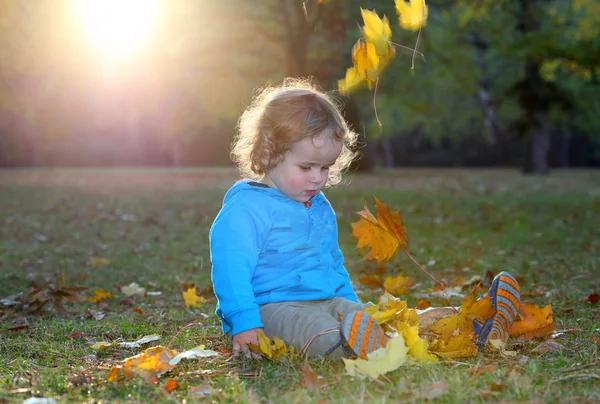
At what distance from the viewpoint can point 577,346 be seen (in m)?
2.77

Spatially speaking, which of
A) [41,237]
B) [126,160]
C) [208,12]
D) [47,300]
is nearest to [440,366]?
[47,300]

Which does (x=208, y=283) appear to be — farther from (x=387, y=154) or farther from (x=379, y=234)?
(x=387, y=154)

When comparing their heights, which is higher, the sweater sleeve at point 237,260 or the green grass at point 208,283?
the sweater sleeve at point 237,260

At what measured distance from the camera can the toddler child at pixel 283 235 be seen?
9.11ft

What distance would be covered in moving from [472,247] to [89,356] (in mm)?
4382

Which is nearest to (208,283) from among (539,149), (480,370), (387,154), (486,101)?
(480,370)

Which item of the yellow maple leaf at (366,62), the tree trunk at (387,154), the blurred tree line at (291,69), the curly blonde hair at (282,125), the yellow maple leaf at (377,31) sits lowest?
the tree trunk at (387,154)

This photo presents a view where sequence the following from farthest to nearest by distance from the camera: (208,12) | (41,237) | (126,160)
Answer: (126,160)
(208,12)
(41,237)

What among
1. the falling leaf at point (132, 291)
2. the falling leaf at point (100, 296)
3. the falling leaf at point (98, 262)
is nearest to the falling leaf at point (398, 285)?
the falling leaf at point (132, 291)

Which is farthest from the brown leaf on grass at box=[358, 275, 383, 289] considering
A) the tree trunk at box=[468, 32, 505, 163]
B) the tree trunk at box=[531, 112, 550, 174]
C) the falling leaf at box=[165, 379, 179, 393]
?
the tree trunk at box=[531, 112, 550, 174]

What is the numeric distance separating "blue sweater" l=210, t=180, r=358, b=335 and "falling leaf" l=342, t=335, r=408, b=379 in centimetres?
56

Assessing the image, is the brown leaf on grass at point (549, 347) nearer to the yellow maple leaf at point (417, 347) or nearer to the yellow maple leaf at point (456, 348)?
the yellow maple leaf at point (456, 348)

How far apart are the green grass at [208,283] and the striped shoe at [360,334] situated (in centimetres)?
11

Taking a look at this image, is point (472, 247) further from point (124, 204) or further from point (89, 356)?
point (124, 204)
